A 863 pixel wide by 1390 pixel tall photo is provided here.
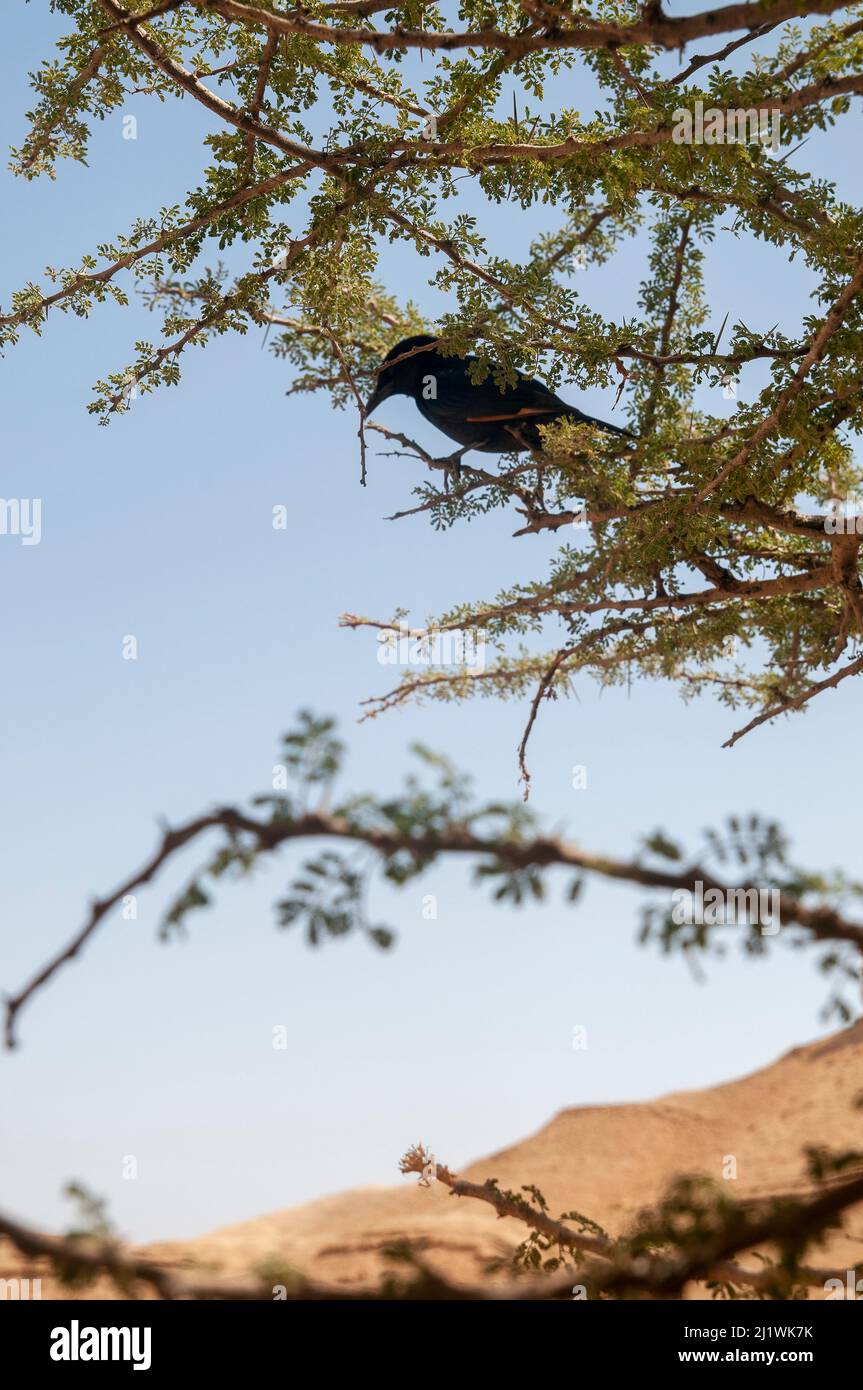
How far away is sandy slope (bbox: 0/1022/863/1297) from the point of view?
5.46 meters

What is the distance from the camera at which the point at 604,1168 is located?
7258mm

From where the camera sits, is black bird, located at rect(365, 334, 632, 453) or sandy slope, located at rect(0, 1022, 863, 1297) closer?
black bird, located at rect(365, 334, 632, 453)

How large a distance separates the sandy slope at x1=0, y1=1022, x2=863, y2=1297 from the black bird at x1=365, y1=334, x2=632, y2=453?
3.29 metres

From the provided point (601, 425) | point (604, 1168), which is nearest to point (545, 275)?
point (601, 425)

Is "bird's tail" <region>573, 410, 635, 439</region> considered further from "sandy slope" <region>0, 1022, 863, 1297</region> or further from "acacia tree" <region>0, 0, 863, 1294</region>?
"sandy slope" <region>0, 1022, 863, 1297</region>

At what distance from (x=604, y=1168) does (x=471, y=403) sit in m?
5.46

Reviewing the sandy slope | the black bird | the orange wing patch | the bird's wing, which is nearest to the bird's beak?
the black bird

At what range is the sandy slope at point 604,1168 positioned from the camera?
5.46 m

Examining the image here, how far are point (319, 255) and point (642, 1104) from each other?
6.76m

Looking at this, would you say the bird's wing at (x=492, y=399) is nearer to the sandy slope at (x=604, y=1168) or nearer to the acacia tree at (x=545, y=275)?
the acacia tree at (x=545, y=275)

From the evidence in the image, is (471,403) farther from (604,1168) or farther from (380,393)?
(604,1168)

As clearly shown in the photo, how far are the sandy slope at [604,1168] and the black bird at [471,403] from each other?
3.29m
